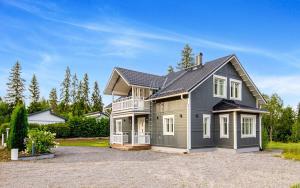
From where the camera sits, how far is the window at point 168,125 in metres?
21.6

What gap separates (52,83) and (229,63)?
5617 cm

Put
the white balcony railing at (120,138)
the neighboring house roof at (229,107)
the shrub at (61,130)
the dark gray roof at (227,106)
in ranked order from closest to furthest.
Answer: the neighboring house roof at (229,107), the dark gray roof at (227,106), the white balcony railing at (120,138), the shrub at (61,130)

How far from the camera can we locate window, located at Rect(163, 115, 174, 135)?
2157 centimetres

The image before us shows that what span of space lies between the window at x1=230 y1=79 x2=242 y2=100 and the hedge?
22773 millimetres

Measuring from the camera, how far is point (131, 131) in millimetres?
26062

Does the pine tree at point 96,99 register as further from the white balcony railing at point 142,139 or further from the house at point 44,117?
the white balcony railing at point 142,139

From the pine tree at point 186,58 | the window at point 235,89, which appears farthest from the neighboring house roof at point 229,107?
the pine tree at point 186,58

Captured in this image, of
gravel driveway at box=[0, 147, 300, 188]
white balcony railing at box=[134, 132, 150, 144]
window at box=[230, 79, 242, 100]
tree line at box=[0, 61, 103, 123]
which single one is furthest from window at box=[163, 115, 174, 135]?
tree line at box=[0, 61, 103, 123]

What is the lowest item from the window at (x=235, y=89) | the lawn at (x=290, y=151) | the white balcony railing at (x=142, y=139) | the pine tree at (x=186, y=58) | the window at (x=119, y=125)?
the lawn at (x=290, y=151)

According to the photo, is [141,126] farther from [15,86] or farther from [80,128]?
[15,86]

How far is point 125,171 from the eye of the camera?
1188 cm

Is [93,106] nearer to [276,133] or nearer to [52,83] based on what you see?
[52,83]

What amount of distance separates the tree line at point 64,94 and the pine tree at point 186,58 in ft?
77.5

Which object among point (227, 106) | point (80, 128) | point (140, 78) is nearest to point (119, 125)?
point (140, 78)
